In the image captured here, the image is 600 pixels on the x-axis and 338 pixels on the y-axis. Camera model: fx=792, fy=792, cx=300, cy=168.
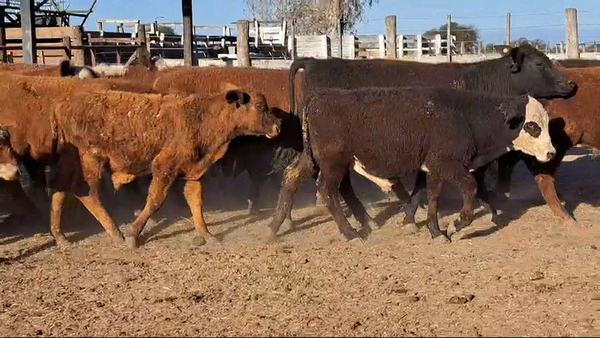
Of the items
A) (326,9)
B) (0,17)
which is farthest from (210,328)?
(326,9)

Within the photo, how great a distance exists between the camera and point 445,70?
916 cm

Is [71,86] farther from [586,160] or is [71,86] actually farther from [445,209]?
[586,160]

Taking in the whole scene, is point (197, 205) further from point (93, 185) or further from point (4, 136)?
point (4, 136)

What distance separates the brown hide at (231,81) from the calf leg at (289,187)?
1004mm

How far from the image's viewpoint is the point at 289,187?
7980 millimetres

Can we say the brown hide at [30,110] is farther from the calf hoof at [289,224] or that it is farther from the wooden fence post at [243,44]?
the wooden fence post at [243,44]

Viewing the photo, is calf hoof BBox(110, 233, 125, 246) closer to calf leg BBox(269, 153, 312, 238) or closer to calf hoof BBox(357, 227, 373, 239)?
calf leg BBox(269, 153, 312, 238)

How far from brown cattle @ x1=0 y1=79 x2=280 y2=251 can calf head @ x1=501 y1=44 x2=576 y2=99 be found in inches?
129

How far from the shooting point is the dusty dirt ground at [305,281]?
507 cm

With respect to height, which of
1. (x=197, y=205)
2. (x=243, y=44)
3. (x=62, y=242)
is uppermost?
(x=243, y=44)

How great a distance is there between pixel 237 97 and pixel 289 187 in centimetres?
105

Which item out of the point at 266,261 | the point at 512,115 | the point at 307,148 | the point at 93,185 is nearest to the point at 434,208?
the point at 512,115

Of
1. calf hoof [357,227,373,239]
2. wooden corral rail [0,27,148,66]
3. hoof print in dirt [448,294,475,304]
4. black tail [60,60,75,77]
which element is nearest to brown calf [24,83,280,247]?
calf hoof [357,227,373,239]

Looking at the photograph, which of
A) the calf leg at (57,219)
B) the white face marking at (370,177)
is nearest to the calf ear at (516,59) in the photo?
the white face marking at (370,177)
